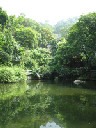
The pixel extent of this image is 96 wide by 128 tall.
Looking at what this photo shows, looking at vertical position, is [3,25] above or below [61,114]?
above

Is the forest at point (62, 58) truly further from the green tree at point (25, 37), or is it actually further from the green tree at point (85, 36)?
the green tree at point (25, 37)

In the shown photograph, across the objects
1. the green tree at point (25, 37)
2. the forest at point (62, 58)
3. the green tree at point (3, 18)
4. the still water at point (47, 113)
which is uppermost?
the green tree at point (3, 18)

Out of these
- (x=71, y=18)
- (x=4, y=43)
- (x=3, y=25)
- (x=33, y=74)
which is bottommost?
(x=33, y=74)

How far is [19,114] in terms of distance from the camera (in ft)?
40.0

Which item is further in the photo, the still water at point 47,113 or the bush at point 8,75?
the bush at point 8,75

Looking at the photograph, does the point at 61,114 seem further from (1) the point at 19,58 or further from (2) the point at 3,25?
(2) the point at 3,25

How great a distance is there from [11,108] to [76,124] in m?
4.33

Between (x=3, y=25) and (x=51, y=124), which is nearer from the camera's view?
(x=51, y=124)

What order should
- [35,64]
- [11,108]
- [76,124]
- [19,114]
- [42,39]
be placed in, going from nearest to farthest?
[76,124], [19,114], [11,108], [35,64], [42,39]

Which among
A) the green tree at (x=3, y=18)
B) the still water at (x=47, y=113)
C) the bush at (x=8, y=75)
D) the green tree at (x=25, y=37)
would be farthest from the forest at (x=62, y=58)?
the still water at (x=47, y=113)

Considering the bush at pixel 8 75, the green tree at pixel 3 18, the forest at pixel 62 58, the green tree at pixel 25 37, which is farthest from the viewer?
the green tree at pixel 25 37

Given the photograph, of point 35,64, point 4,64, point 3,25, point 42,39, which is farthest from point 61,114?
point 42,39

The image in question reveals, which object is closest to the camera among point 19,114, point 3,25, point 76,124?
point 76,124

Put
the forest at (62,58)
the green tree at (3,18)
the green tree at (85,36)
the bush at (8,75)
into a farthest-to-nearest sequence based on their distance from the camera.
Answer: the green tree at (3,18), the forest at (62,58), the green tree at (85,36), the bush at (8,75)
